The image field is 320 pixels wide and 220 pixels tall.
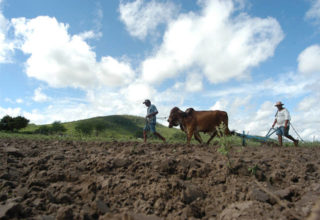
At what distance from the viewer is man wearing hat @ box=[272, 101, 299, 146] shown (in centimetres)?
914

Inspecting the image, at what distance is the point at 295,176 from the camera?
382 centimetres

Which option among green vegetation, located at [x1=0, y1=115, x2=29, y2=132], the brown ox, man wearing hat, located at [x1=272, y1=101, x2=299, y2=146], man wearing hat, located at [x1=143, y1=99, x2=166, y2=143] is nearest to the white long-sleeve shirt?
man wearing hat, located at [x1=272, y1=101, x2=299, y2=146]

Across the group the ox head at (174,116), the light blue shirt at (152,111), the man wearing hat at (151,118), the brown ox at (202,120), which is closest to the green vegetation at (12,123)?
the man wearing hat at (151,118)

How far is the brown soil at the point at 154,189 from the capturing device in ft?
8.91

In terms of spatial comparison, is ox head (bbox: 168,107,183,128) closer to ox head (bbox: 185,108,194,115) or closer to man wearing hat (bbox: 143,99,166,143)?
ox head (bbox: 185,108,194,115)

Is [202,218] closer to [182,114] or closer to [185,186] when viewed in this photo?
[185,186]

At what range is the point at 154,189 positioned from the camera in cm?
317

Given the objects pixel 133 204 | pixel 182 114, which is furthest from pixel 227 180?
pixel 182 114

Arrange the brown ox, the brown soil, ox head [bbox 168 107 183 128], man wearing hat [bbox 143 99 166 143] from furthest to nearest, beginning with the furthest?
man wearing hat [bbox 143 99 166 143] → ox head [bbox 168 107 183 128] → the brown ox → the brown soil

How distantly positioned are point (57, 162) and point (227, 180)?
2857mm

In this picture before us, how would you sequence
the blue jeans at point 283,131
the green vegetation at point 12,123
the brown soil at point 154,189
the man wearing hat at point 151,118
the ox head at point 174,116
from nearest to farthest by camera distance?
the brown soil at point 154,189 < the blue jeans at point 283,131 < the ox head at point 174,116 < the man wearing hat at point 151,118 < the green vegetation at point 12,123

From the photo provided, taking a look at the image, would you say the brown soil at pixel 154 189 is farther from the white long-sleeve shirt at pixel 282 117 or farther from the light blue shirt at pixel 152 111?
the light blue shirt at pixel 152 111

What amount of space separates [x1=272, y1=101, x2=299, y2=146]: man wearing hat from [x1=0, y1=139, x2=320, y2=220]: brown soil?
5004mm

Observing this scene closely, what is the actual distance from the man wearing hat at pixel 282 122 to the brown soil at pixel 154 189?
16.4ft
